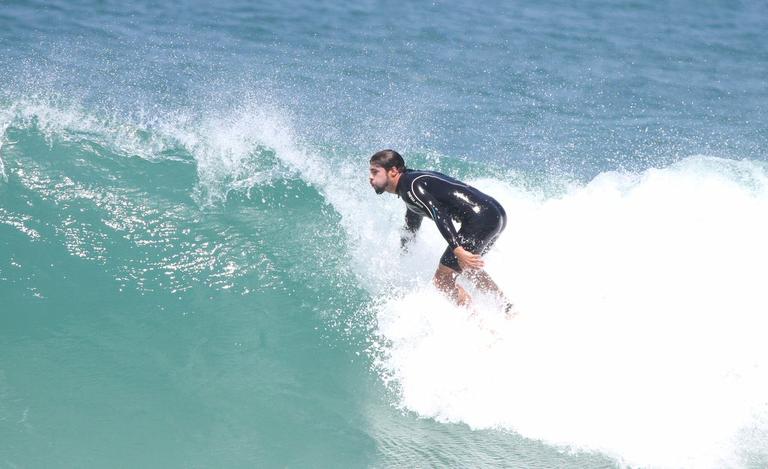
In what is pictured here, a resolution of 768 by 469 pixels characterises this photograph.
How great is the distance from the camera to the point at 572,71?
552 inches

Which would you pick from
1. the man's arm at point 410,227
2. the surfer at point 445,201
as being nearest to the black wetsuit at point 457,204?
the surfer at point 445,201

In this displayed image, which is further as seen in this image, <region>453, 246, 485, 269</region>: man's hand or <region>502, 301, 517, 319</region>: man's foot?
<region>502, 301, 517, 319</region>: man's foot

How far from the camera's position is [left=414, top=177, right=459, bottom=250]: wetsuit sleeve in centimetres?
607

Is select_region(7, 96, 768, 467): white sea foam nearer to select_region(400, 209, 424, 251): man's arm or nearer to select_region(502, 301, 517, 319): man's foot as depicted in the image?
select_region(502, 301, 517, 319): man's foot

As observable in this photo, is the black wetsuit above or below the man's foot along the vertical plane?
above

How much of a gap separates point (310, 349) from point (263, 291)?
0.86 meters

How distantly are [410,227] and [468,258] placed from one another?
96 cm

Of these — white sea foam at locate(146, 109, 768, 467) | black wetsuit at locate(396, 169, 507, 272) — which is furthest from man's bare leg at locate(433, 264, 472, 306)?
black wetsuit at locate(396, 169, 507, 272)

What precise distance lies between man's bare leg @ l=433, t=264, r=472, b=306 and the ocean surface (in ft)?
0.36

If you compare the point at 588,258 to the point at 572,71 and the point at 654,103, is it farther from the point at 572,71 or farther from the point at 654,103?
the point at 572,71

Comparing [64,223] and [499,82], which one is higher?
[499,82]

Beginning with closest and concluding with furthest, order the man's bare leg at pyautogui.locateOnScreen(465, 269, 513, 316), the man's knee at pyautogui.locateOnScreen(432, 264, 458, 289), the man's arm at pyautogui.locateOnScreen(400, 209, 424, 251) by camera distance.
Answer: the man's knee at pyautogui.locateOnScreen(432, 264, 458, 289)
the man's bare leg at pyautogui.locateOnScreen(465, 269, 513, 316)
the man's arm at pyautogui.locateOnScreen(400, 209, 424, 251)

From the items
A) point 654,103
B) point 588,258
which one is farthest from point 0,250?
point 654,103

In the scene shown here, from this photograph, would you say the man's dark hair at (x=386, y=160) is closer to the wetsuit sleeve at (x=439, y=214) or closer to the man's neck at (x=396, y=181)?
the man's neck at (x=396, y=181)
